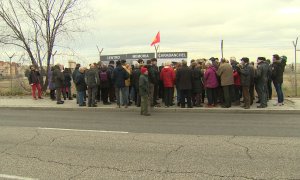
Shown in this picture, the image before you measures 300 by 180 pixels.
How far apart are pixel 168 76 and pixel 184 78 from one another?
2.60 feet

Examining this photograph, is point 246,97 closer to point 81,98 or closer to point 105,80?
point 105,80

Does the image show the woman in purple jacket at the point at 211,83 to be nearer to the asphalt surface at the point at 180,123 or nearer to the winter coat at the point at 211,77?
the winter coat at the point at 211,77

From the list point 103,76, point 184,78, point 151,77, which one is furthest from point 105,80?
point 184,78

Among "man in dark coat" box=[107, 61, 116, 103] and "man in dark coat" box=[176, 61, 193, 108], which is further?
"man in dark coat" box=[107, 61, 116, 103]

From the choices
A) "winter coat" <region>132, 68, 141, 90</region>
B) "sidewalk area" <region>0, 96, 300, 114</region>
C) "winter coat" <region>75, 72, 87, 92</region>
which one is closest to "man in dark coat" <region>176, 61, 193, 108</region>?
"sidewalk area" <region>0, 96, 300, 114</region>

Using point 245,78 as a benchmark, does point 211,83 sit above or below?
below

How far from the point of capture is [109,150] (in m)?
8.16

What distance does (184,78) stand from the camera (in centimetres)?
1570

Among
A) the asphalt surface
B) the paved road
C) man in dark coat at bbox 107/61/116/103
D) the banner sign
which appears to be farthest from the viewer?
the banner sign

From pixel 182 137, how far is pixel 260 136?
1.86 metres

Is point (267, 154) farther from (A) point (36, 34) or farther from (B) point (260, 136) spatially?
(A) point (36, 34)

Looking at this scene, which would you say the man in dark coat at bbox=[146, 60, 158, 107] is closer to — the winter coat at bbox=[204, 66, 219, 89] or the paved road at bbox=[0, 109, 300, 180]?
the winter coat at bbox=[204, 66, 219, 89]

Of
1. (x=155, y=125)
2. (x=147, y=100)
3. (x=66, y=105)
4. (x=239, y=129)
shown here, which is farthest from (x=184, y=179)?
(x=66, y=105)

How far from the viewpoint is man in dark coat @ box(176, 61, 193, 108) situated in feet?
51.3
